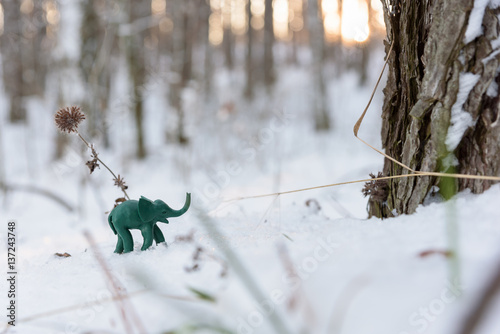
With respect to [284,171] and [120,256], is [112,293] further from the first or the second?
[284,171]

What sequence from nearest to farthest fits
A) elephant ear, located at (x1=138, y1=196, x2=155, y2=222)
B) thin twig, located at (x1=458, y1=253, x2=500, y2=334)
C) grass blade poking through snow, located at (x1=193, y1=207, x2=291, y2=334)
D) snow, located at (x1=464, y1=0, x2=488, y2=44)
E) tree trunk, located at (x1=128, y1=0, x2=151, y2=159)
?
thin twig, located at (x1=458, y1=253, x2=500, y2=334), grass blade poking through snow, located at (x1=193, y1=207, x2=291, y2=334), snow, located at (x1=464, y1=0, x2=488, y2=44), elephant ear, located at (x1=138, y1=196, x2=155, y2=222), tree trunk, located at (x1=128, y1=0, x2=151, y2=159)

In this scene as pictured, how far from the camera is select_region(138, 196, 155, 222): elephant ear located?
3.70 ft

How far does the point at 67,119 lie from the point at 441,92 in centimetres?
119

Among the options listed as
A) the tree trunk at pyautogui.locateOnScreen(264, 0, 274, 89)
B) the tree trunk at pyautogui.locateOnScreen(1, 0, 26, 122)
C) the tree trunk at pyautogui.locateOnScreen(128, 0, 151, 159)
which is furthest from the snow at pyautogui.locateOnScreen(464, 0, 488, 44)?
the tree trunk at pyautogui.locateOnScreen(1, 0, 26, 122)

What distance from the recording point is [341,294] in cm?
66

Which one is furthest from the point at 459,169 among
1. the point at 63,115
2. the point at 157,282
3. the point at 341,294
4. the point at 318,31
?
the point at 318,31

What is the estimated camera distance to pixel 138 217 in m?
1.13

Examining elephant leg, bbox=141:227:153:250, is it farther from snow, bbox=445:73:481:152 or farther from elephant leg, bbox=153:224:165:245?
snow, bbox=445:73:481:152

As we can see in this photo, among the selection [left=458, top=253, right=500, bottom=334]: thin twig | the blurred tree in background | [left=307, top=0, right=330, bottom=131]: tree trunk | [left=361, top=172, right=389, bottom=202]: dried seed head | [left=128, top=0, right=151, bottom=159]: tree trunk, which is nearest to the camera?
[left=458, top=253, right=500, bottom=334]: thin twig

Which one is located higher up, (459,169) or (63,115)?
(63,115)

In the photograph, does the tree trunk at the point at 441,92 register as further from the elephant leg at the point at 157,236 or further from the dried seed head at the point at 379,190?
the elephant leg at the point at 157,236

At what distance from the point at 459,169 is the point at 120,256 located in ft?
3.32

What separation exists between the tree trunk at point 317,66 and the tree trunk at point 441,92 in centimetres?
730

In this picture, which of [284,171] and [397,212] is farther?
[284,171]
